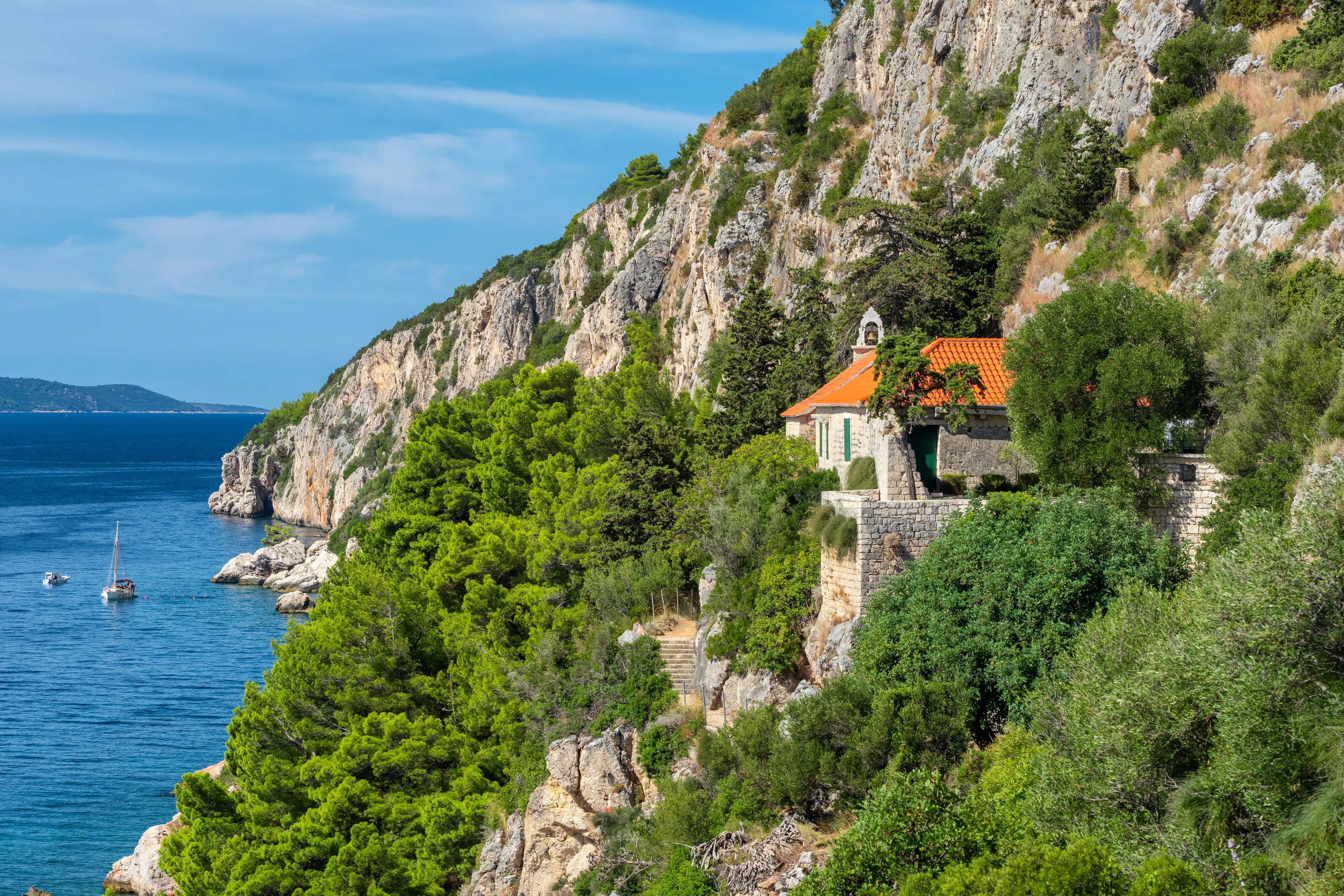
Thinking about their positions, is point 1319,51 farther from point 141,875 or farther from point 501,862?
point 141,875

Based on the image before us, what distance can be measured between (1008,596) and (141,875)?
3214 centimetres

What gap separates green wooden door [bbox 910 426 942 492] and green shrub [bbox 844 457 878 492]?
1.00m

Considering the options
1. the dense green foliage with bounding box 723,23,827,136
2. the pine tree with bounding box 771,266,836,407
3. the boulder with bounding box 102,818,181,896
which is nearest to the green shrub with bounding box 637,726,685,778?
the pine tree with bounding box 771,266,836,407

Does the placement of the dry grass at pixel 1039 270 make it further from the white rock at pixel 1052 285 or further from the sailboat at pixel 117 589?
the sailboat at pixel 117 589

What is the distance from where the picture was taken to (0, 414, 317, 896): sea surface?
4509cm

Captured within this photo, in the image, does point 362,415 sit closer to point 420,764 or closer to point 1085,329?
point 420,764

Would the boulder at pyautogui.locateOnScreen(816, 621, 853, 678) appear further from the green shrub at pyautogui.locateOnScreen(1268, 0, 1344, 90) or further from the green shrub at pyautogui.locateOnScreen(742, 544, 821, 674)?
the green shrub at pyautogui.locateOnScreen(1268, 0, 1344, 90)

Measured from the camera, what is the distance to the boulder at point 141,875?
132 feet

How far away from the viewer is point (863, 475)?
28.7 metres

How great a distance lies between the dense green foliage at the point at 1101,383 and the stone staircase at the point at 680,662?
10512 millimetres

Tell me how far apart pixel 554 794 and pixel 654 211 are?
65.1 metres

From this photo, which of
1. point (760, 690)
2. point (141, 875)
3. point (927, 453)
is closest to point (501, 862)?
point (760, 690)

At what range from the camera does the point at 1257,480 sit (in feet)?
76.8

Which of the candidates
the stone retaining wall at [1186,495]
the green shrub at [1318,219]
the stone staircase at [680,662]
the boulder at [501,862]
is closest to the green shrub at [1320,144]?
the green shrub at [1318,219]
